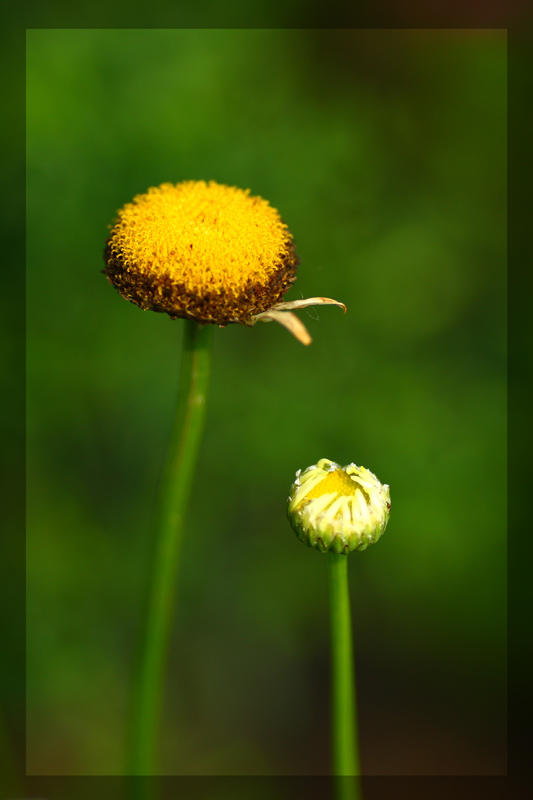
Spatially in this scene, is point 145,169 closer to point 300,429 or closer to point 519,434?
point 300,429

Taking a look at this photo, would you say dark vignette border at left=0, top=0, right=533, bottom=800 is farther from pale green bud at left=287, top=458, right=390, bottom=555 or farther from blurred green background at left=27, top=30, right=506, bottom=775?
pale green bud at left=287, top=458, right=390, bottom=555

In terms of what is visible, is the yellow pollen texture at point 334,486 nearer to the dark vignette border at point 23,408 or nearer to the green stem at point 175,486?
the green stem at point 175,486

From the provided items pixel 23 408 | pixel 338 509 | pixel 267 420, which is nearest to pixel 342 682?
pixel 338 509

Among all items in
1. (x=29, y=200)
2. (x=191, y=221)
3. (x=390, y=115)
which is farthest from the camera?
(x=390, y=115)

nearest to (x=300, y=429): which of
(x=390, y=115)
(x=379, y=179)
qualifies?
(x=379, y=179)

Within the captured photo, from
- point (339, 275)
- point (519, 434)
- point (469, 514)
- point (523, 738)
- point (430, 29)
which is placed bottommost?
point (523, 738)

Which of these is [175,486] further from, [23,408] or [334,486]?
[23,408]

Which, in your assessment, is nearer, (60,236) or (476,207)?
(60,236)
